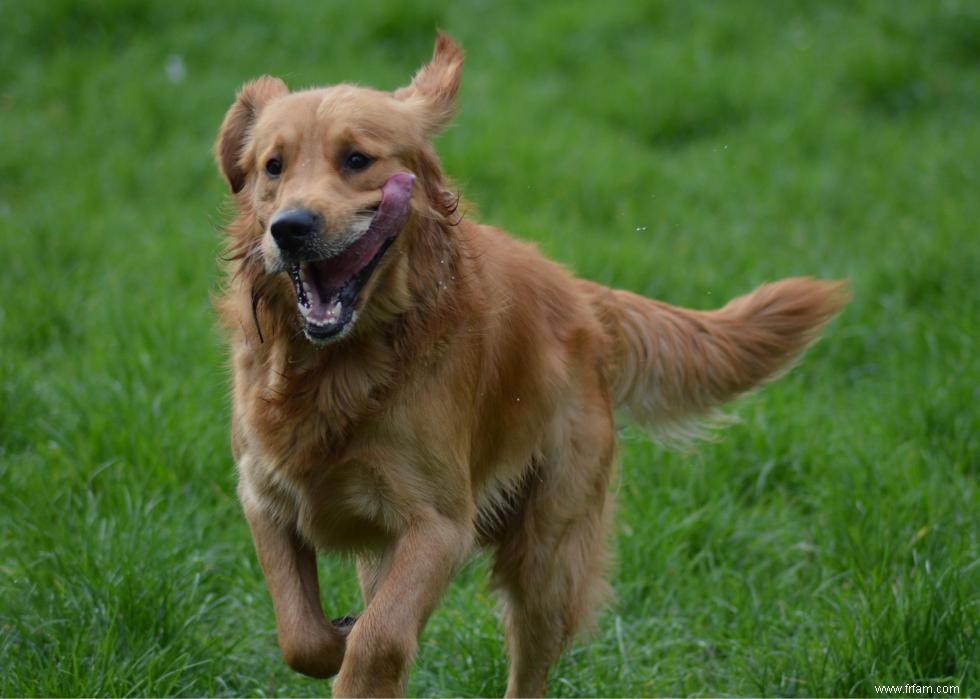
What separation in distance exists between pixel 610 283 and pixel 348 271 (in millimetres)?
3760

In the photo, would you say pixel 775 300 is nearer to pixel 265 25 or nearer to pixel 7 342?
pixel 7 342

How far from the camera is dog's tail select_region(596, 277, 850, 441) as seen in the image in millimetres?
4836

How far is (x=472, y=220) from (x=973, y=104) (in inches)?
271

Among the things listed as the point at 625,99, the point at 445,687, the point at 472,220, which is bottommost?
the point at 445,687

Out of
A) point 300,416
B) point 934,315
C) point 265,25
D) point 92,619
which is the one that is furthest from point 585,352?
point 265,25

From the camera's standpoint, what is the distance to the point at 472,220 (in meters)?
4.42

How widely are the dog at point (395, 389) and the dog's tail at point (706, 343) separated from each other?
10.3 inches

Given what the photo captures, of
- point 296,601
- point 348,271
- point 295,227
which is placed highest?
point 295,227

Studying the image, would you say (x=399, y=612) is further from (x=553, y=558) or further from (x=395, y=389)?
(x=553, y=558)

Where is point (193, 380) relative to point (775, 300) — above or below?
below

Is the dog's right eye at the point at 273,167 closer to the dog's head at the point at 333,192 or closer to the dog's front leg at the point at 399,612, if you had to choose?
the dog's head at the point at 333,192

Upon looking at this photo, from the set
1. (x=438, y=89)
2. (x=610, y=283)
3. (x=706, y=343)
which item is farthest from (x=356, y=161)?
(x=610, y=283)

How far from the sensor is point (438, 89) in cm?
423

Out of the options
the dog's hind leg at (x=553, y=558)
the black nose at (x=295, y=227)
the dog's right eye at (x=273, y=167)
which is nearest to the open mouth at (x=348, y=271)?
the black nose at (x=295, y=227)
